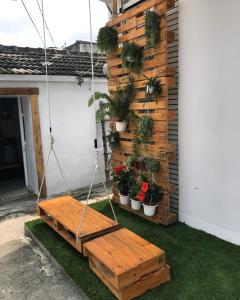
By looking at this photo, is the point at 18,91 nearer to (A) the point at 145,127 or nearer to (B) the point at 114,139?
(B) the point at 114,139

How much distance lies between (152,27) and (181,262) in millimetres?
3725

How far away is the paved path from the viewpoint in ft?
11.9

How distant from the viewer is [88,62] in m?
8.82

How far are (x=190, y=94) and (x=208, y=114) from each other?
0.51 metres

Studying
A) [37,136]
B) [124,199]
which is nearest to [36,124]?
[37,136]

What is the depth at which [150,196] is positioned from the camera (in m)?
5.18

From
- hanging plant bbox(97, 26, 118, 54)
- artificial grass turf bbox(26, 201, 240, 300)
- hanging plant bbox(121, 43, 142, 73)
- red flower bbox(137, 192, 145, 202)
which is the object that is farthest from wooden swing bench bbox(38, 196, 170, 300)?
hanging plant bbox(97, 26, 118, 54)

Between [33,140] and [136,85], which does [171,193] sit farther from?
[33,140]

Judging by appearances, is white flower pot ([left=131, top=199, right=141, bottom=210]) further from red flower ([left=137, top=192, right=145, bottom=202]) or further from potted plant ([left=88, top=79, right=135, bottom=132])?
potted plant ([left=88, top=79, right=135, bottom=132])

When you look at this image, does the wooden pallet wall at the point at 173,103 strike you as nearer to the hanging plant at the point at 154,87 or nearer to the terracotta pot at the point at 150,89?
the hanging plant at the point at 154,87

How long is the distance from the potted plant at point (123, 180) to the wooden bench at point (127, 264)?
1948 millimetres

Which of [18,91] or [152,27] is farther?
[18,91]

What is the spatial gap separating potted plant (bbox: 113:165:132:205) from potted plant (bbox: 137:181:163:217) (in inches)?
26.0

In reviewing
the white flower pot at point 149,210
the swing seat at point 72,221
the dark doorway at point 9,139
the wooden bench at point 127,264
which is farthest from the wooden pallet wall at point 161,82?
the dark doorway at point 9,139
